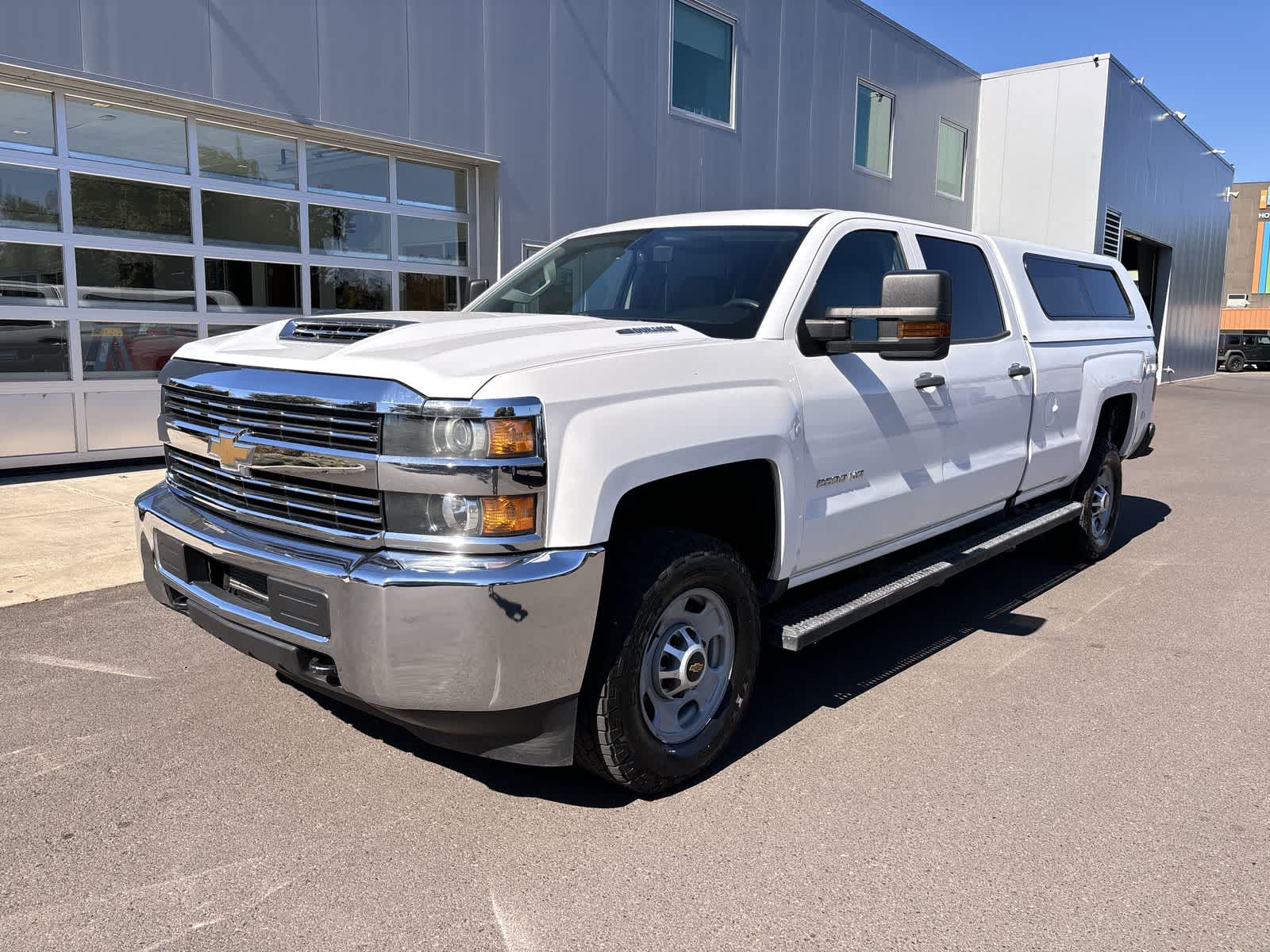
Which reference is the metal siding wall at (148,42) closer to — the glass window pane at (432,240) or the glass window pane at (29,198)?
the glass window pane at (29,198)

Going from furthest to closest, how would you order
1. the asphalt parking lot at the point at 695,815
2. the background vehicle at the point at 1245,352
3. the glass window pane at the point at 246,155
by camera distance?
the background vehicle at the point at 1245,352 → the glass window pane at the point at 246,155 → the asphalt parking lot at the point at 695,815

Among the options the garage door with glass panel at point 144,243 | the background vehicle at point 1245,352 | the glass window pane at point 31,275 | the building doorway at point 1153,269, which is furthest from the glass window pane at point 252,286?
the background vehicle at point 1245,352

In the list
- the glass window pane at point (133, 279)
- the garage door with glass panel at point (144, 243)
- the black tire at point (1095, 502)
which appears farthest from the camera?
the glass window pane at point (133, 279)

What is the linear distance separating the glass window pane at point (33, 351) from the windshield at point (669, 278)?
561 cm

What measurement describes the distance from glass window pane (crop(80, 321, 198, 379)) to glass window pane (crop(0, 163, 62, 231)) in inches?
34.8

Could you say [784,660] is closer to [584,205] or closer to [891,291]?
[891,291]

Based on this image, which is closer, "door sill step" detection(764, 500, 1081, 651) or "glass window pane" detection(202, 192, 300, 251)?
"door sill step" detection(764, 500, 1081, 651)

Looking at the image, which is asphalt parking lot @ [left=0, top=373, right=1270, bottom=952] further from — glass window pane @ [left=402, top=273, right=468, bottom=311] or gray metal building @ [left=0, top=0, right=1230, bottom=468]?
glass window pane @ [left=402, top=273, right=468, bottom=311]

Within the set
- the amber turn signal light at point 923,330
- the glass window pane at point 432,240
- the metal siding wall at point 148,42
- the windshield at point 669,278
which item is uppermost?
the metal siding wall at point 148,42

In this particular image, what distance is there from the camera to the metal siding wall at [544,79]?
8.59 m

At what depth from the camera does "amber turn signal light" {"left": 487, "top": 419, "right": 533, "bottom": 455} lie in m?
2.69

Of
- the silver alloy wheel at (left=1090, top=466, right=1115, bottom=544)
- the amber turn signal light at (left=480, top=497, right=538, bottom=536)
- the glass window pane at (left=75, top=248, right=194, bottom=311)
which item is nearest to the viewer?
the amber turn signal light at (left=480, top=497, right=538, bottom=536)

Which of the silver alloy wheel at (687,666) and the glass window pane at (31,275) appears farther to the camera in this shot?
the glass window pane at (31,275)

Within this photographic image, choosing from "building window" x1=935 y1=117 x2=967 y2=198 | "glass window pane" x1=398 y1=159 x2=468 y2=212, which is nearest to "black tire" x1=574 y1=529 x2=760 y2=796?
"glass window pane" x1=398 y1=159 x2=468 y2=212
